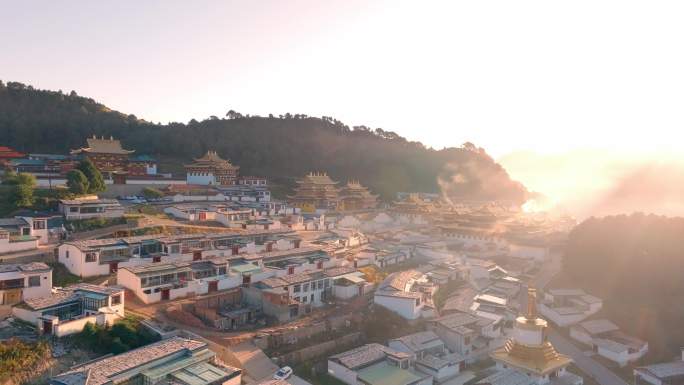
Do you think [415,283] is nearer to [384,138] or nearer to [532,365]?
[532,365]

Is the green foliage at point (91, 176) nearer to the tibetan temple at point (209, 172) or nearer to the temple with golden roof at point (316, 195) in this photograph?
the tibetan temple at point (209, 172)

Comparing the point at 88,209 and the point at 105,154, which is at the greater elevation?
the point at 105,154

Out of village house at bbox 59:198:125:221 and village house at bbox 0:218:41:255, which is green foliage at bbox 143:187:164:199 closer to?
village house at bbox 59:198:125:221

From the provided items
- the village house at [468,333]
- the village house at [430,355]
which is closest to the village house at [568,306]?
the village house at [468,333]

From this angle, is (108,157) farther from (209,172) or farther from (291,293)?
(291,293)

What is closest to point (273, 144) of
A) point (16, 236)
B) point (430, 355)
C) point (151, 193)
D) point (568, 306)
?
point (151, 193)

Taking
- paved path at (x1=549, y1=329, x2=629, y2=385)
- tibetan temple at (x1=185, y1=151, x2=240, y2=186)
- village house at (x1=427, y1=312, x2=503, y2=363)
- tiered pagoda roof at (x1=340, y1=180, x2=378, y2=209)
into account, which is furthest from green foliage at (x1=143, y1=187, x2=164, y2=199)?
paved path at (x1=549, y1=329, x2=629, y2=385)
